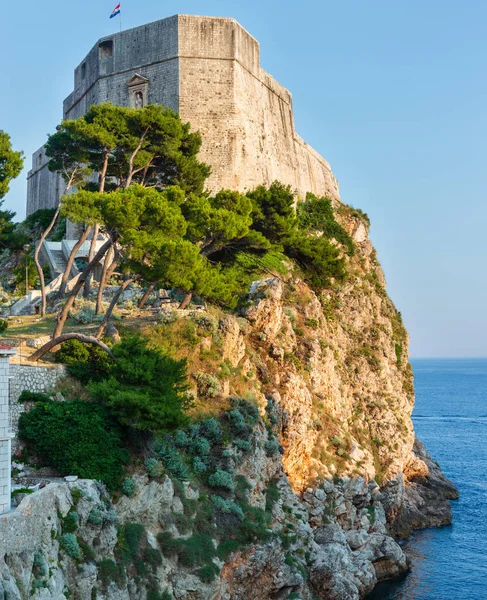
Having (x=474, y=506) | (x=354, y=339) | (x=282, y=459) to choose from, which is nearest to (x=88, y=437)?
(x=282, y=459)

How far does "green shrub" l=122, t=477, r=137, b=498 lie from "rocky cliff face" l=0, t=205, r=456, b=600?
0.18 m

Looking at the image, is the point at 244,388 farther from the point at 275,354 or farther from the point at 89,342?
the point at 89,342

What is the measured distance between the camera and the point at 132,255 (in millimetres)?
25047

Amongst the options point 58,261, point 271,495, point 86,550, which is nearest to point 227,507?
point 271,495

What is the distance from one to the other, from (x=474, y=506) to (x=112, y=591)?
98.1ft

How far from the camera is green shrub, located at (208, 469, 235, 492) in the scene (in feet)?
76.2

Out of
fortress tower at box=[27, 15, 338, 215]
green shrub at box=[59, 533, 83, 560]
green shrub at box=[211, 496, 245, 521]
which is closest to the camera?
green shrub at box=[59, 533, 83, 560]

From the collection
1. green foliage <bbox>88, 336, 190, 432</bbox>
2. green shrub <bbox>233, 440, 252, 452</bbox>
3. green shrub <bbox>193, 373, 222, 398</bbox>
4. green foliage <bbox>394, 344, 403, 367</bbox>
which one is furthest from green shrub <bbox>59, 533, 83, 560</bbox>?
green foliage <bbox>394, 344, 403, 367</bbox>

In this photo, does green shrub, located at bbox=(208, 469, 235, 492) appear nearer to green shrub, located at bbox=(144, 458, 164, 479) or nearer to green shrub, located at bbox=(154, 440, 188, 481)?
green shrub, located at bbox=(154, 440, 188, 481)

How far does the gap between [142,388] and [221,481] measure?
4.80m

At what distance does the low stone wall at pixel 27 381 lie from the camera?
2058 centimetres

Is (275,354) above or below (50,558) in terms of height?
above

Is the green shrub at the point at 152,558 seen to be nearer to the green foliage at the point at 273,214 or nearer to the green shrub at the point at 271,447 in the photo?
the green shrub at the point at 271,447

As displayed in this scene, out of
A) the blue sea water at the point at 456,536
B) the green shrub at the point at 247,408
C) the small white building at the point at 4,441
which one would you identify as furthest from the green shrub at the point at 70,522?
the blue sea water at the point at 456,536
